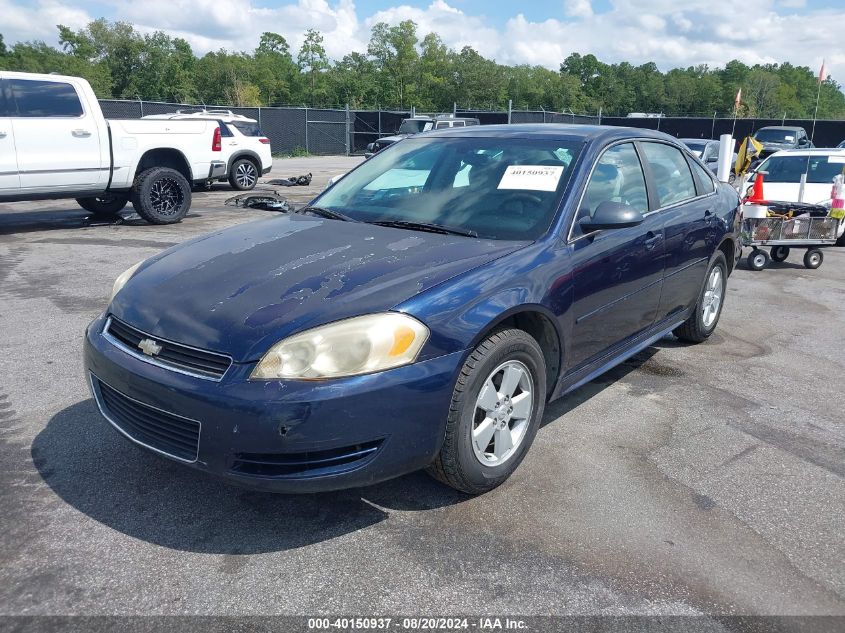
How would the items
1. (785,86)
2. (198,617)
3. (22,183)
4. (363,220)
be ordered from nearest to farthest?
(198,617), (363,220), (22,183), (785,86)

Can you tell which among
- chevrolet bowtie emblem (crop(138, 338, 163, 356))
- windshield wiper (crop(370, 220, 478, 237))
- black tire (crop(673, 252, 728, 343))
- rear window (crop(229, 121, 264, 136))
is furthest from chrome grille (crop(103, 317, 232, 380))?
rear window (crop(229, 121, 264, 136))

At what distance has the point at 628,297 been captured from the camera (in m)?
3.96

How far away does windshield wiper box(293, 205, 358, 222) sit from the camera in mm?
3923

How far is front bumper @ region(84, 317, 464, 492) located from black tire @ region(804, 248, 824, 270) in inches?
317

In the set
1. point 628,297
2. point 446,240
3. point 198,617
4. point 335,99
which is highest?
point 335,99

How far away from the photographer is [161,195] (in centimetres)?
1079

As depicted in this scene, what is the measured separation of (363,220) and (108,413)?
1612 mm

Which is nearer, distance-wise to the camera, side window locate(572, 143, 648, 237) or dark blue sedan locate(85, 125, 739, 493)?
dark blue sedan locate(85, 125, 739, 493)

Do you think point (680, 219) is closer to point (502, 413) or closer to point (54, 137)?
point (502, 413)

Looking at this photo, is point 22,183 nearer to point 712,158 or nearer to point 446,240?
point 446,240

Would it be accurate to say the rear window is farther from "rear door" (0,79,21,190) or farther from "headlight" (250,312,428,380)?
"headlight" (250,312,428,380)

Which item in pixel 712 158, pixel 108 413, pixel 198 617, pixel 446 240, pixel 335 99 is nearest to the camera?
pixel 198 617

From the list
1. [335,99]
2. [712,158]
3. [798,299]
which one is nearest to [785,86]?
[335,99]

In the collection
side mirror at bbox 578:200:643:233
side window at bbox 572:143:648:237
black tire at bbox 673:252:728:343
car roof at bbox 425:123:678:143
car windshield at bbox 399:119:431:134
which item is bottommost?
black tire at bbox 673:252:728:343
